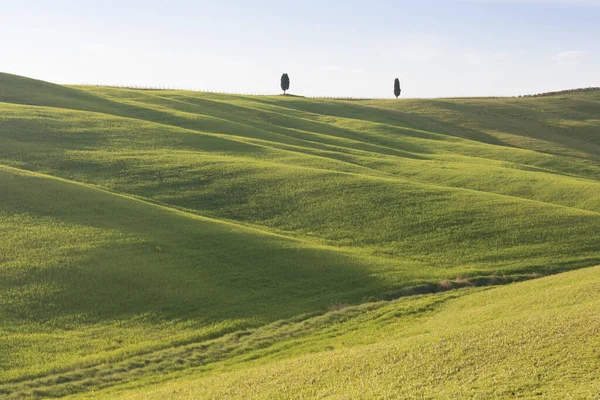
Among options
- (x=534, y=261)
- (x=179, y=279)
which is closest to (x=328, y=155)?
(x=534, y=261)

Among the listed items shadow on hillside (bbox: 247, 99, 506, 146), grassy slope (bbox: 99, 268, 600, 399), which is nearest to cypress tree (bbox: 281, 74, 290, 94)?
shadow on hillside (bbox: 247, 99, 506, 146)

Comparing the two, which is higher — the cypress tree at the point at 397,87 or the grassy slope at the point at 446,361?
the cypress tree at the point at 397,87

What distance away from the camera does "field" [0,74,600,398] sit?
867 inches

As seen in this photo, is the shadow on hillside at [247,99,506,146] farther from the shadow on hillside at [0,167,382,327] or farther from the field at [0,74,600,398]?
the shadow on hillside at [0,167,382,327]

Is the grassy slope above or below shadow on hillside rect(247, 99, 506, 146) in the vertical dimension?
below

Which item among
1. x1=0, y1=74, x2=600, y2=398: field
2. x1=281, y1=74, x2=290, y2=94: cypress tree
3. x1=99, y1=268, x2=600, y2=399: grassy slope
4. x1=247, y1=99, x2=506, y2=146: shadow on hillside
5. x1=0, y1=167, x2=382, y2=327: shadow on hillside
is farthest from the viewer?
x1=281, y1=74, x2=290, y2=94: cypress tree

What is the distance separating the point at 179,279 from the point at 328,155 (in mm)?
38731

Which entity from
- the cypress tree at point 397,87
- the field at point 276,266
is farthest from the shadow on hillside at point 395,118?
the cypress tree at point 397,87

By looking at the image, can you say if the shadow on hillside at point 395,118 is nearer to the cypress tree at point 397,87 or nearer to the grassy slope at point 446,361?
the cypress tree at point 397,87

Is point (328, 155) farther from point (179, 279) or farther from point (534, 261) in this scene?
point (179, 279)

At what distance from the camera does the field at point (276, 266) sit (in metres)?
22.0

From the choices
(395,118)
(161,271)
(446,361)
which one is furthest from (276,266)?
(395,118)

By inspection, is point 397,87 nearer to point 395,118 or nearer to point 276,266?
point 395,118

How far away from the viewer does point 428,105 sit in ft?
419
